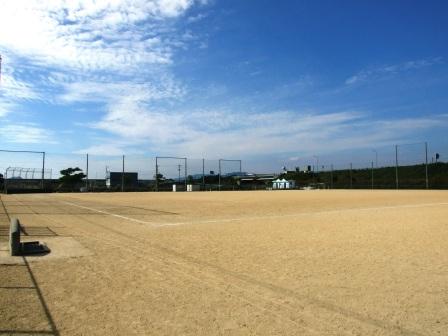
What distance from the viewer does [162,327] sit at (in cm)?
418

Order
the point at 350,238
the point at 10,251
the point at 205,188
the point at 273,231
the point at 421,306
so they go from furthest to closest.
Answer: the point at 205,188
the point at 273,231
the point at 350,238
the point at 10,251
the point at 421,306

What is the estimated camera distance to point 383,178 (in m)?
62.5

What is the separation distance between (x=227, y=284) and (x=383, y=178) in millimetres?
61081

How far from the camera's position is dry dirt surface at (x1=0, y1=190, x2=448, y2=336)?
427 centimetres

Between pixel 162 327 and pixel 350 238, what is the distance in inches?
270

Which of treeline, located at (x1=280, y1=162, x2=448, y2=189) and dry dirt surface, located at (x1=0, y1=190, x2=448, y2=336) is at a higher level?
treeline, located at (x1=280, y1=162, x2=448, y2=189)

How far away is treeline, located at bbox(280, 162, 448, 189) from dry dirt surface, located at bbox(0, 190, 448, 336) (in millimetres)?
47072

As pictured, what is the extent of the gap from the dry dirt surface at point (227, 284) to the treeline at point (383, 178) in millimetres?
47072

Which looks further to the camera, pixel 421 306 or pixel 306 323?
pixel 421 306

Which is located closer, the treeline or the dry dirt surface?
the dry dirt surface

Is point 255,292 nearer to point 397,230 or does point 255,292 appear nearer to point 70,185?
point 397,230

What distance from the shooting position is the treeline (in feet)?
177

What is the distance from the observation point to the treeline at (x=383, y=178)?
53844 millimetres

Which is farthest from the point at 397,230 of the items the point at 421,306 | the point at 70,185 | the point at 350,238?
the point at 70,185
